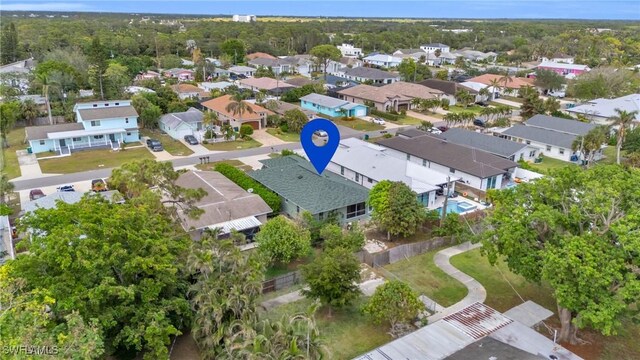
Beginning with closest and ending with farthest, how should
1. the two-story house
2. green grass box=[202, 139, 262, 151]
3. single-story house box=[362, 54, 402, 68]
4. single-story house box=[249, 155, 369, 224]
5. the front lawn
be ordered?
the front lawn
single-story house box=[249, 155, 369, 224]
the two-story house
green grass box=[202, 139, 262, 151]
single-story house box=[362, 54, 402, 68]

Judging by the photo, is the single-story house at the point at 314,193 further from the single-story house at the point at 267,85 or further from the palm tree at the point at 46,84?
the single-story house at the point at 267,85

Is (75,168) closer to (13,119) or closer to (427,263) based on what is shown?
(13,119)

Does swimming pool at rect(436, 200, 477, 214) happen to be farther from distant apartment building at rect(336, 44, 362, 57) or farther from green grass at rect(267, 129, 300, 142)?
distant apartment building at rect(336, 44, 362, 57)

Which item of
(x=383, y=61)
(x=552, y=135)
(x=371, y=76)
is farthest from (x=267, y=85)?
(x=383, y=61)

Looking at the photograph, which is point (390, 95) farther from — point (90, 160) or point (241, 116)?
point (90, 160)

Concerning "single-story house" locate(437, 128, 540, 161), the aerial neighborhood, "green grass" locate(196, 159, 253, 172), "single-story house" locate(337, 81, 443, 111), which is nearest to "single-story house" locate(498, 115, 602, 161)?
the aerial neighborhood

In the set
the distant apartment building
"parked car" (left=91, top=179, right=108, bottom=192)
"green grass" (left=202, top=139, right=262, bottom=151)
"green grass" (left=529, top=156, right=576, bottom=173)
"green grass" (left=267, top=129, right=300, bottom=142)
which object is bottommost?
"green grass" (left=529, top=156, right=576, bottom=173)

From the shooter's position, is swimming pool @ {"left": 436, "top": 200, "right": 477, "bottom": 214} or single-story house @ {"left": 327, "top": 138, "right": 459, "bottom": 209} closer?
swimming pool @ {"left": 436, "top": 200, "right": 477, "bottom": 214}
